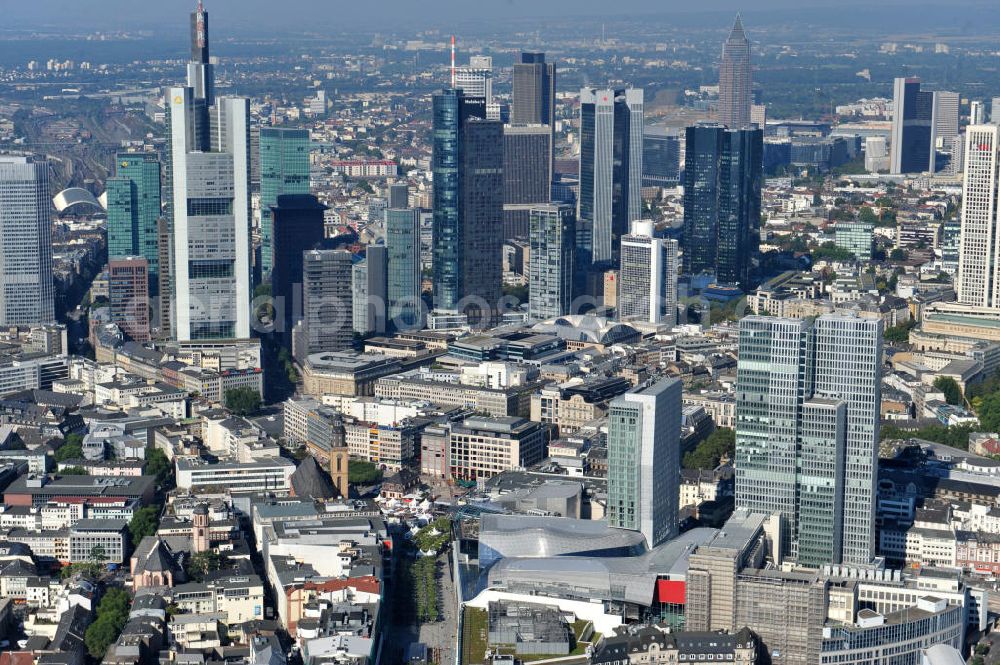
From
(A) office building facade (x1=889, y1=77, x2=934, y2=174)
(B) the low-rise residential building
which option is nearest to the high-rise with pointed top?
(A) office building facade (x1=889, y1=77, x2=934, y2=174)

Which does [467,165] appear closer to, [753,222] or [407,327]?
[407,327]

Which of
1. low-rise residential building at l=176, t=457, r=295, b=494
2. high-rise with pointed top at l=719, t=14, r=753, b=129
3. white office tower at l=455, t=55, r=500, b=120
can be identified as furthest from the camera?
high-rise with pointed top at l=719, t=14, r=753, b=129

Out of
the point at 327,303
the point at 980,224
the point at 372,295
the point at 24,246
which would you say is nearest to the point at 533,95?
the point at 372,295

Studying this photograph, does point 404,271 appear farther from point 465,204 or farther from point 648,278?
point 648,278

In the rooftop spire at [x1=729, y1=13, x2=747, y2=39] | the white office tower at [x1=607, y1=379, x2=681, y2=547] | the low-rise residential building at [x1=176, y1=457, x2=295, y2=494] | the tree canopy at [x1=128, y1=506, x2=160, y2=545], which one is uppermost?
the rooftop spire at [x1=729, y1=13, x2=747, y2=39]

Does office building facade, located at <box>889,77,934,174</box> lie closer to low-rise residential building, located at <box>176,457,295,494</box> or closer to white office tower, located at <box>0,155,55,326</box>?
white office tower, located at <box>0,155,55,326</box>

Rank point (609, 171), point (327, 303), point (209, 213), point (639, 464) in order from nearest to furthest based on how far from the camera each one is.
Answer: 1. point (639, 464)
2. point (209, 213)
3. point (327, 303)
4. point (609, 171)

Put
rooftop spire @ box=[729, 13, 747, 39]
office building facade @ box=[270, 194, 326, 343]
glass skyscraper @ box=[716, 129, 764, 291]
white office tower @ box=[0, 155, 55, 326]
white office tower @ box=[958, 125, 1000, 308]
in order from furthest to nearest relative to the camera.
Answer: rooftop spire @ box=[729, 13, 747, 39] < glass skyscraper @ box=[716, 129, 764, 291] < office building facade @ box=[270, 194, 326, 343] < white office tower @ box=[0, 155, 55, 326] < white office tower @ box=[958, 125, 1000, 308]

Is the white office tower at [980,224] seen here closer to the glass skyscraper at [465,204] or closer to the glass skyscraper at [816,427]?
the glass skyscraper at [465,204]
